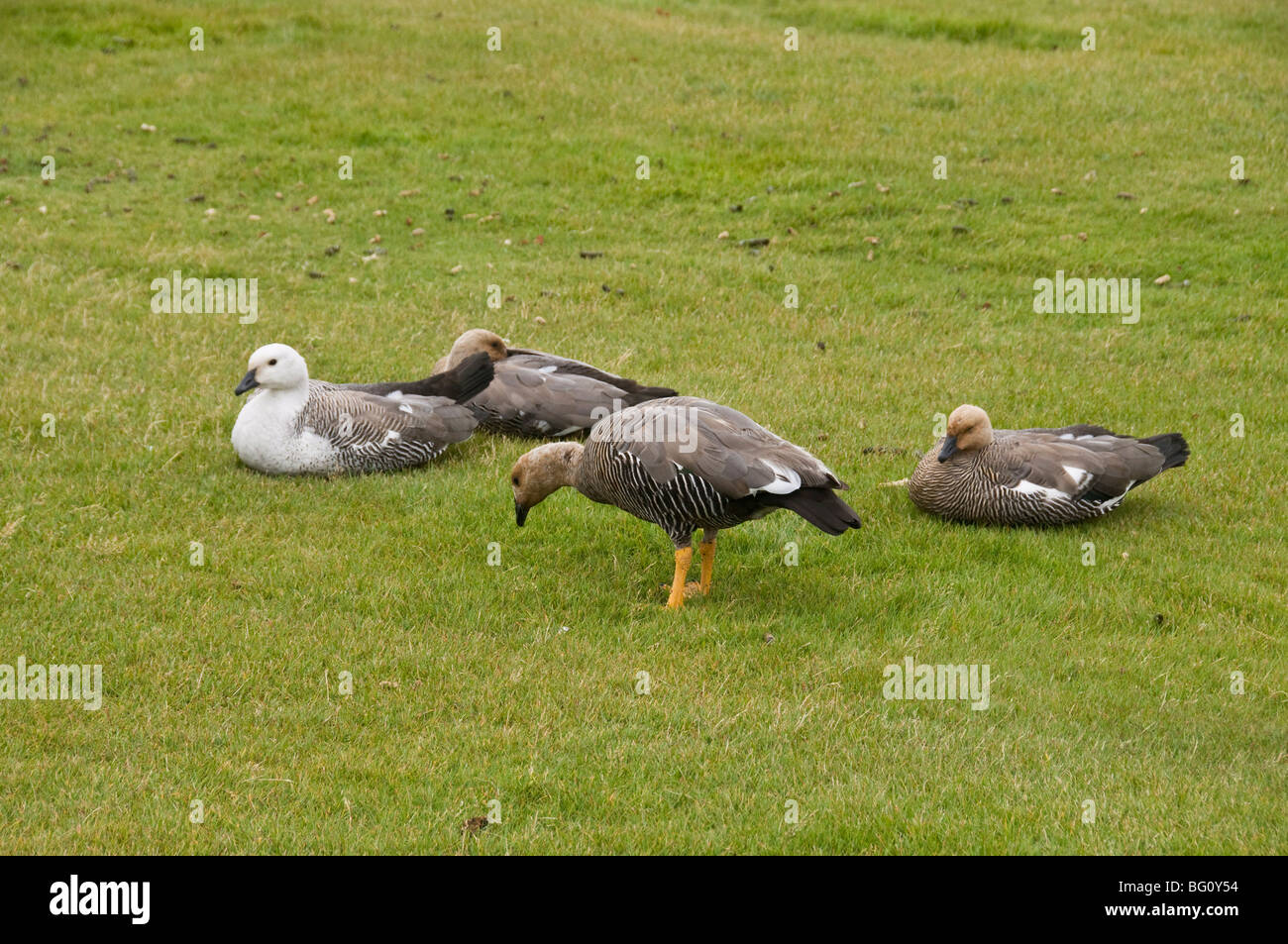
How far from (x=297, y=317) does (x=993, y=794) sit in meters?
9.71

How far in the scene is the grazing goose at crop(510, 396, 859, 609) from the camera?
7.65 meters

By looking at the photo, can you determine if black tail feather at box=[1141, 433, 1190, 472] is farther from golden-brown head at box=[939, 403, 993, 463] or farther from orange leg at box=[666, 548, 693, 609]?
orange leg at box=[666, 548, 693, 609]

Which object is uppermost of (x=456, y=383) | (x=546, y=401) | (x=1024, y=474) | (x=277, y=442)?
(x=456, y=383)

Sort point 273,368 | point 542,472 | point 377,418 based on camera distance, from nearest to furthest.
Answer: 1. point 542,472
2. point 273,368
3. point 377,418

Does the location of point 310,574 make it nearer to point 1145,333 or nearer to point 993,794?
point 993,794

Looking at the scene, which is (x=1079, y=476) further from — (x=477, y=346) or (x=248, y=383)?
(x=248, y=383)

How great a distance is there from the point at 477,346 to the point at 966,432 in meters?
4.41

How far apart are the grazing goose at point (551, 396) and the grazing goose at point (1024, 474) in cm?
254

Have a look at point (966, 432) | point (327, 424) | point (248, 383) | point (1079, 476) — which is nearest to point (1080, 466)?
point (1079, 476)

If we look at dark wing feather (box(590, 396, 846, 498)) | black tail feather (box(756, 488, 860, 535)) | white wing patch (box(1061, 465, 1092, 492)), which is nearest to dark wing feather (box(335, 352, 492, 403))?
dark wing feather (box(590, 396, 846, 498))

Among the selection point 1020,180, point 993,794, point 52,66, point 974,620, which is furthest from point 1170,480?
point 52,66

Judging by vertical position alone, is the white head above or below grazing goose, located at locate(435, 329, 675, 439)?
above

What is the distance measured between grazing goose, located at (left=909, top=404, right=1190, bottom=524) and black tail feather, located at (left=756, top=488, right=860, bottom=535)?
1.98m

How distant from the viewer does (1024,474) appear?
9.28 metres
